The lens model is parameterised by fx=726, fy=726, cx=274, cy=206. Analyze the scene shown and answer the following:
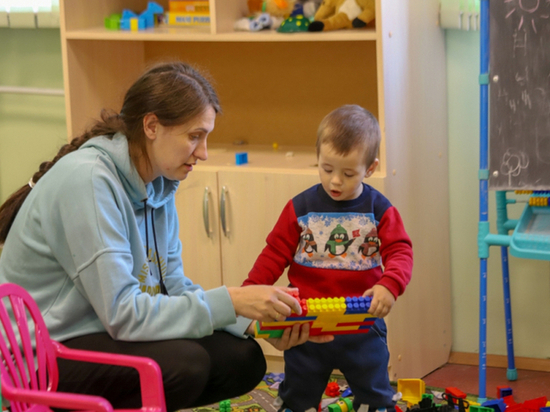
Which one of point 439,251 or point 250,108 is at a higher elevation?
point 250,108

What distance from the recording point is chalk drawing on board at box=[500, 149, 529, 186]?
77.3 inches

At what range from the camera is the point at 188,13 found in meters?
2.50

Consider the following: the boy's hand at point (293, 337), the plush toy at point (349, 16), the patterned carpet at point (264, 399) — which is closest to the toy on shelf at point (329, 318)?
the boy's hand at point (293, 337)

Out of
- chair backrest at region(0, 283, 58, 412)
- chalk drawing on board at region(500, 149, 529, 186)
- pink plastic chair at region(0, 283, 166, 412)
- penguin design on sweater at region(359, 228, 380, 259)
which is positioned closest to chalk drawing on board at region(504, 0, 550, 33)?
chalk drawing on board at region(500, 149, 529, 186)

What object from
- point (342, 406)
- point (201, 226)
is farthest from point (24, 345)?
point (201, 226)

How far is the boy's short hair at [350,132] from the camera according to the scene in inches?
64.4

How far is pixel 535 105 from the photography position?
6.36ft

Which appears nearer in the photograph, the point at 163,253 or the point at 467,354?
the point at 163,253

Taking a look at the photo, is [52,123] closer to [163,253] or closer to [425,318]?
[163,253]

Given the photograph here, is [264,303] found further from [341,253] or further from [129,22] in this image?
[129,22]

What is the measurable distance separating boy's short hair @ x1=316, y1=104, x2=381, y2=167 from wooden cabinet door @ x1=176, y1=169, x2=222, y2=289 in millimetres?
722

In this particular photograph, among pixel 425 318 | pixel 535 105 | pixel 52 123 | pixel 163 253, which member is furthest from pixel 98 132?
pixel 52 123

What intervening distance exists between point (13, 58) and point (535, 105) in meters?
2.14

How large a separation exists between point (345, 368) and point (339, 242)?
311 millimetres
